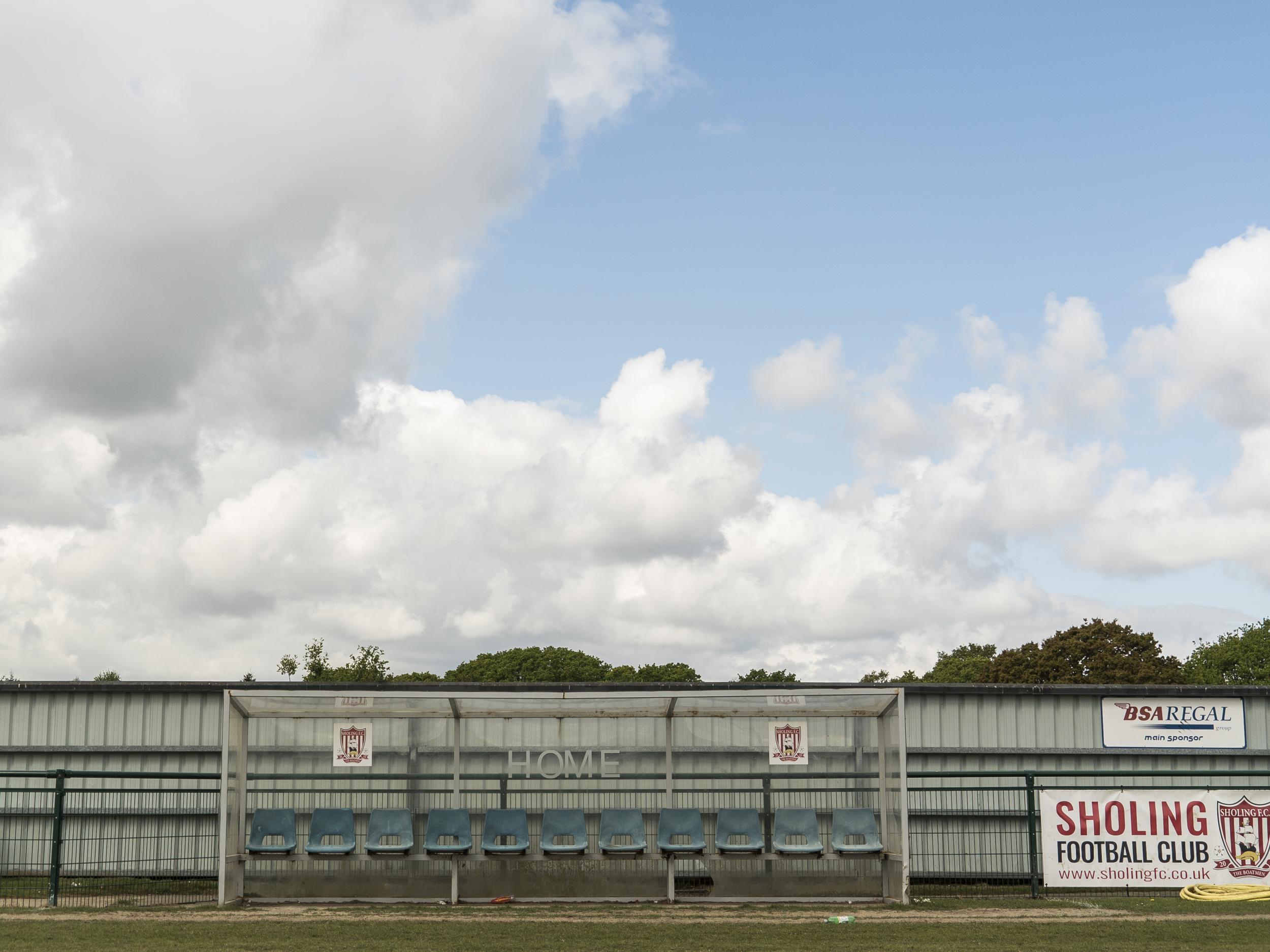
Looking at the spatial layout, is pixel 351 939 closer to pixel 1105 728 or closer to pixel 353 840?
pixel 353 840

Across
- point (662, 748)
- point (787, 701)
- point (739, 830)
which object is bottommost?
point (739, 830)

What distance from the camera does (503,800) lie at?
50.6 feet

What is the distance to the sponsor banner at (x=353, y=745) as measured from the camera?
1491 cm

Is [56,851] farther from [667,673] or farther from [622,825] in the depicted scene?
[667,673]

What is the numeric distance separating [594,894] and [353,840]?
286 centimetres

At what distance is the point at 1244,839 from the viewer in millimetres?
13930

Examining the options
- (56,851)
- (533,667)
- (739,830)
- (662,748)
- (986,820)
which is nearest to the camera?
(56,851)

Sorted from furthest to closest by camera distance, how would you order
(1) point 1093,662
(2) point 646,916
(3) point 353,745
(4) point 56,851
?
(1) point 1093,662, (3) point 353,745, (4) point 56,851, (2) point 646,916

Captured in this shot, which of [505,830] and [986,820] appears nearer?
[505,830]

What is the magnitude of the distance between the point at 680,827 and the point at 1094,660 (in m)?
46.2

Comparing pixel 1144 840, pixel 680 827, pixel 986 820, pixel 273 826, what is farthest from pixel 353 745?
pixel 1144 840

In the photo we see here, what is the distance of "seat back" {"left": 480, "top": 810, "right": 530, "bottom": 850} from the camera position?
1409cm

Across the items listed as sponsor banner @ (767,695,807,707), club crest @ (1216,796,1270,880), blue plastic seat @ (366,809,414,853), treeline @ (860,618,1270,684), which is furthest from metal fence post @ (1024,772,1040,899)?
treeline @ (860,618,1270,684)

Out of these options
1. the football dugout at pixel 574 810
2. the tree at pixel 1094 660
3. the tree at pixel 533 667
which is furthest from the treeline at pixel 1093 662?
the football dugout at pixel 574 810
